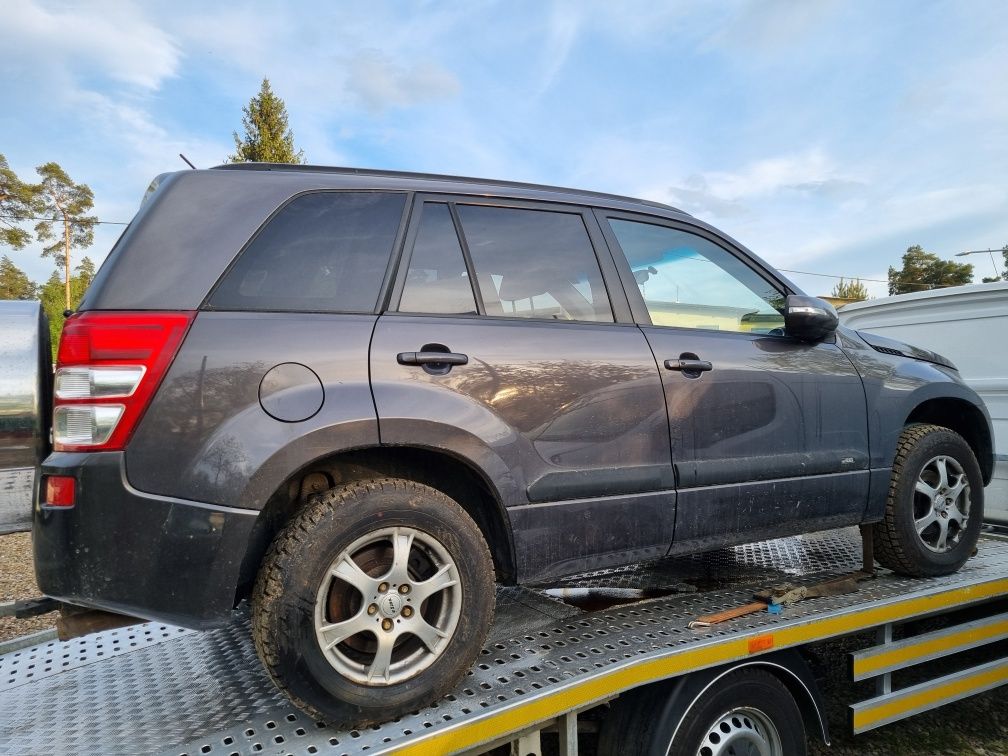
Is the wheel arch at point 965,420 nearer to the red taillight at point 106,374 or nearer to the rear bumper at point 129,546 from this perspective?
the rear bumper at point 129,546

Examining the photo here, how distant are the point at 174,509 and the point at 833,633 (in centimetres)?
242

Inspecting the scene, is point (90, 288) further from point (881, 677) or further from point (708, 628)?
point (881, 677)

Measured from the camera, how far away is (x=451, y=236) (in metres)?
2.38

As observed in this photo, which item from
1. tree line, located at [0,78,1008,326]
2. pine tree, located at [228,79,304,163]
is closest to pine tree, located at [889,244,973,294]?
tree line, located at [0,78,1008,326]

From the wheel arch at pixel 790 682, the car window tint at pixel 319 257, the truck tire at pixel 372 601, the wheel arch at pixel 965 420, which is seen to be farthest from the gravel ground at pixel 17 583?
the wheel arch at pixel 965 420

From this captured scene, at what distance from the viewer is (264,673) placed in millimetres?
2318

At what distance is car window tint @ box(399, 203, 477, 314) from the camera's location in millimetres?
2230

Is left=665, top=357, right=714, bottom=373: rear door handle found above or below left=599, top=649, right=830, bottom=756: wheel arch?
above

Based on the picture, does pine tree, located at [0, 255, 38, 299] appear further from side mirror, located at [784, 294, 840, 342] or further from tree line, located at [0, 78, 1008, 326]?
side mirror, located at [784, 294, 840, 342]

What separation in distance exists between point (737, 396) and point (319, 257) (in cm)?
168

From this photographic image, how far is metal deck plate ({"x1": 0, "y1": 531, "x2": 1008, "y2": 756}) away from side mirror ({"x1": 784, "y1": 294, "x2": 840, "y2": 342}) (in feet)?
3.73

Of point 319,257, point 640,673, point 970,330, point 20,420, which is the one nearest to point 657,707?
point 640,673

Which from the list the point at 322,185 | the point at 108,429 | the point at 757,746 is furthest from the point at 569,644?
the point at 322,185

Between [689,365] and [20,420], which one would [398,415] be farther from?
[689,365]
